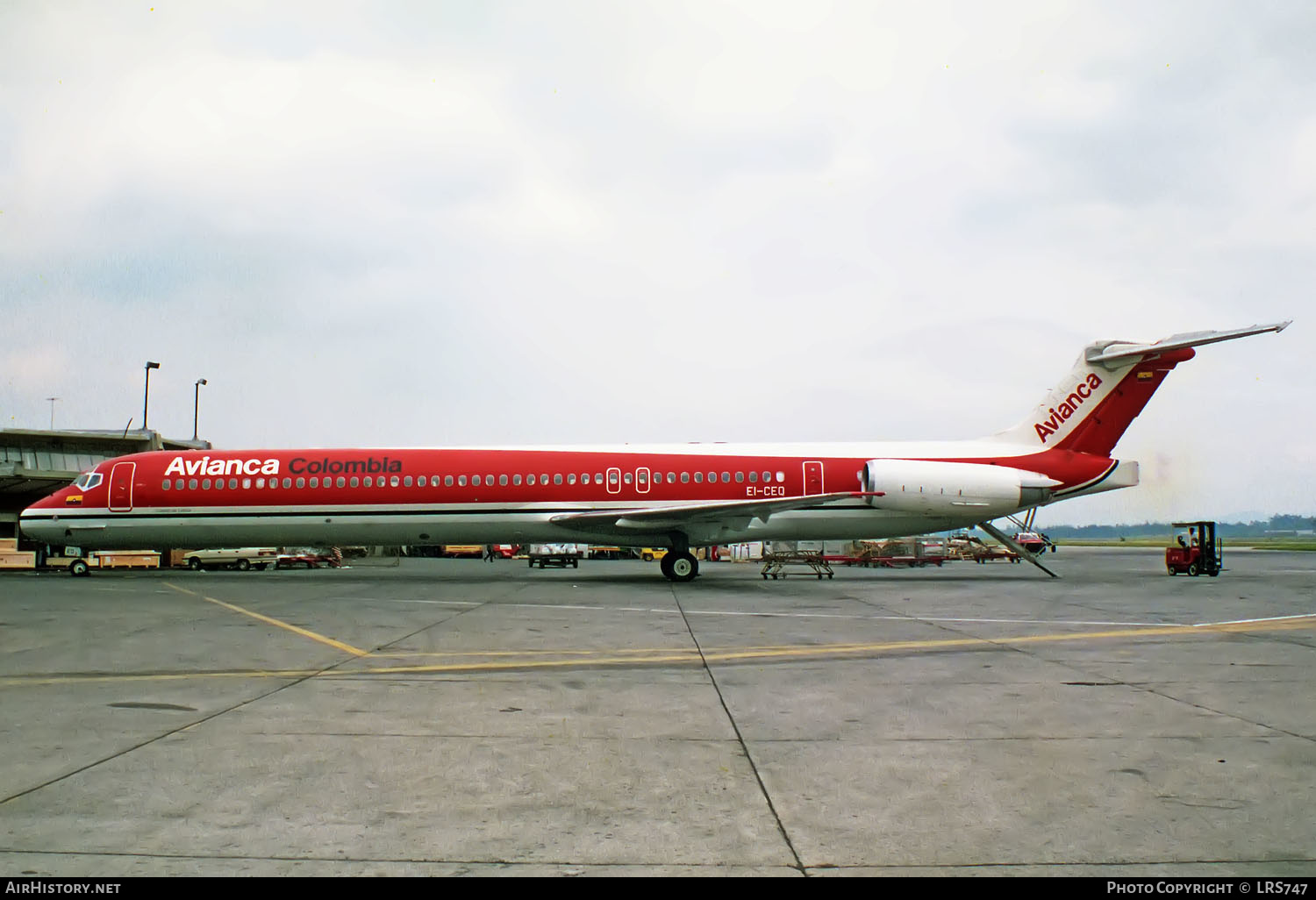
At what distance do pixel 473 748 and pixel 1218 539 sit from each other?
1233 inches

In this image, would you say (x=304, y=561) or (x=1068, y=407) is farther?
(x=304, y=561)

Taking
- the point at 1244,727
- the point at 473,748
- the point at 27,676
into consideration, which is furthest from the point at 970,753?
the point at 27,676

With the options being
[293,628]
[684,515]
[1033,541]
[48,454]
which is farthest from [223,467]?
[1033,541]

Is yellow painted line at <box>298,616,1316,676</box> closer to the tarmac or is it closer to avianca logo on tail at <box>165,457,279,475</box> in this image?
the tarmac

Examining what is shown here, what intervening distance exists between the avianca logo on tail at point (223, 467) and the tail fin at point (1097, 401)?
2170cm

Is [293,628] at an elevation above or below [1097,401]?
below

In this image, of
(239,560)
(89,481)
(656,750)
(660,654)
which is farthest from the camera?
(239,560)

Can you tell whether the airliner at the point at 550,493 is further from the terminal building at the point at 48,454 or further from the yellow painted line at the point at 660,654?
the terminal building at the point at 48,454

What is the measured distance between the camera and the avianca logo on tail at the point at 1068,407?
27078 mm

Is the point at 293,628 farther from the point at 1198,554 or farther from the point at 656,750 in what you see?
the point at 1198,554

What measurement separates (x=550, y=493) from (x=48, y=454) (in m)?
33.5

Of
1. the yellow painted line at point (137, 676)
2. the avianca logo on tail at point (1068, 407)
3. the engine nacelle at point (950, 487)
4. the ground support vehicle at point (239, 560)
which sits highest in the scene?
the avianca logo on tail at point (1068, 407)

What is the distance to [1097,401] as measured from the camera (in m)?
27.0

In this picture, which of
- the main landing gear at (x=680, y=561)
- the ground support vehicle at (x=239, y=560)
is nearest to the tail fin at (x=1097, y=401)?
the main landing gear at (x=680, y=561)
